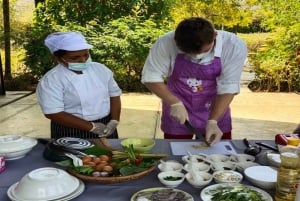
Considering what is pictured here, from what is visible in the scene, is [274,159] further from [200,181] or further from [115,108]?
[115,108]

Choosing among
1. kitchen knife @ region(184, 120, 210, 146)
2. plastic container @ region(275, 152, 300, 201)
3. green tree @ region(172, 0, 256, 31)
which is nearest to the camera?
plastic container @ region(275, 152, 300, 201)

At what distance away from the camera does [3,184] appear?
4.23 ft

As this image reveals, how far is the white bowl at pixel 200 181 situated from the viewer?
1243 millimetres

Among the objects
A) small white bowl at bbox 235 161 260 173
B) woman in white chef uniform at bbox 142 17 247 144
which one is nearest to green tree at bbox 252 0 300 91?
woman in white chef uniform at bbox 142 17 247 144

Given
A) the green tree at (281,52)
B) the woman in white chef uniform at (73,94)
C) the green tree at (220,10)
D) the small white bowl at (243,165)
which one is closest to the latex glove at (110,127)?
the woman in white chef uniform at (73,94)

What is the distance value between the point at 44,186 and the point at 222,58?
107 cm

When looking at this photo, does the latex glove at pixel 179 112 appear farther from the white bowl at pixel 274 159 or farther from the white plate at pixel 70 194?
the white plate at pixel 70 194

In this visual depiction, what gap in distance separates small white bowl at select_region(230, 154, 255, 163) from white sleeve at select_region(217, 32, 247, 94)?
1.35 feet

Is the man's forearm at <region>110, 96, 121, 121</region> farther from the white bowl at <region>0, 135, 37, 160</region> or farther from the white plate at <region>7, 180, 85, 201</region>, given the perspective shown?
the white plate at <region>7, 180, 85, 201</region>

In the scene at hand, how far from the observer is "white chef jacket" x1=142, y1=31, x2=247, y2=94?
182 cm

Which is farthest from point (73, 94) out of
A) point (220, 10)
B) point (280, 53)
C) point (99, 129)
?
point (220, 10)

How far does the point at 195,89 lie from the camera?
6.20ft

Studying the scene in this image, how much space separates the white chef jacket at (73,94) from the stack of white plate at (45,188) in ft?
2.16

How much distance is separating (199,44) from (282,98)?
447 cm
